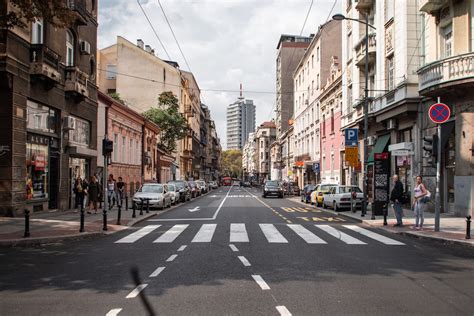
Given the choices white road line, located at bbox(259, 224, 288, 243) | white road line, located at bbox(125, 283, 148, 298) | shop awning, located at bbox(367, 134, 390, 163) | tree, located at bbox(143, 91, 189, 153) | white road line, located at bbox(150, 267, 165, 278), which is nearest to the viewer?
white road line, located at bbox(125, 283, 148, 298)

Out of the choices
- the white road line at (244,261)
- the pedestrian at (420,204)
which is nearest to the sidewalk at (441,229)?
the pedestrian at (420,204)

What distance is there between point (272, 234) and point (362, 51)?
799 inches

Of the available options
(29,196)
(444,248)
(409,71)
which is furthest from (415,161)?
(29,196)

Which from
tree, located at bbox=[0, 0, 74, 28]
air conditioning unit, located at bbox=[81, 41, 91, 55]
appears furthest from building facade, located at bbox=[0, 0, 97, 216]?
tree, located at bbox=[0, 0, 74, 28]

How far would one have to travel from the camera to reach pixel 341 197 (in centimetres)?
2467

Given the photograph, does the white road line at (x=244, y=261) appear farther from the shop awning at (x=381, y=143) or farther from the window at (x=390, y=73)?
the shop awning at (x=381, y=143)

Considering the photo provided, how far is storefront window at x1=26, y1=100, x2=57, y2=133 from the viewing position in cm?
1905

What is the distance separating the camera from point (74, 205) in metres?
23.4

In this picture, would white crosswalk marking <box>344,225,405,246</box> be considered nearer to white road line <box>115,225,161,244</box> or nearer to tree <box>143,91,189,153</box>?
white road line <box>115,225,161,244</box>

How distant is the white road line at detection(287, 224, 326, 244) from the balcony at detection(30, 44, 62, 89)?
1154cm

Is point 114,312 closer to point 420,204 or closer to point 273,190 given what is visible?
point 420,204

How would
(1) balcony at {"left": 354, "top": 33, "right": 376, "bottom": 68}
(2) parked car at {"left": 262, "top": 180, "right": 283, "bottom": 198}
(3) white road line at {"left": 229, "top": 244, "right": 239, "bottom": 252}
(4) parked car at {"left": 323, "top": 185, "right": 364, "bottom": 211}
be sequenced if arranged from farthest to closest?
(2) parked car at {"left": 262, "top": 180, "right": 283, "bottom": 198} < (1) balcony at {"left": 354, "top": 33, "right": 376, "bottom": 68} < (4) parked car at {"left": 323, "top": 185, "right": 364, "bottom": 211} < (3) white road line at {"left": 229, "top": 244, "right": 239, "bottom": 252}

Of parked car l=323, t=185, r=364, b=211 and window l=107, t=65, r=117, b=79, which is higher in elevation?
window l=107, t=65, r=117, b=79

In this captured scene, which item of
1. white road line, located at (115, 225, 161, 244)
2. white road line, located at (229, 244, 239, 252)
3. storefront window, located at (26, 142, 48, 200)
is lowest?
white road line, located at (115, 225, 161, 244)
